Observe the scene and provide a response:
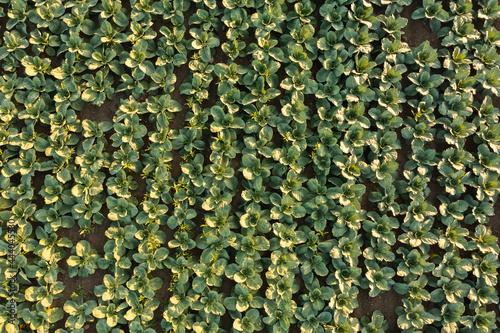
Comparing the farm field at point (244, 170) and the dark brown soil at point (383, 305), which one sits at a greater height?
the farm field at point (244, 170)

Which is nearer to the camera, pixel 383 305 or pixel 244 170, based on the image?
pixel 244 170

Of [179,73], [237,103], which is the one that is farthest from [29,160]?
[237,103]

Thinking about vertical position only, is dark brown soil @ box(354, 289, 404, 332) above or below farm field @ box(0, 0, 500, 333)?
below

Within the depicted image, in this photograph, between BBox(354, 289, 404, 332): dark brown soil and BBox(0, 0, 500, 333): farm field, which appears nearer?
BBox(0, 0, 500, 333): farm field

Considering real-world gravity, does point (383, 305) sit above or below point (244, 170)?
below

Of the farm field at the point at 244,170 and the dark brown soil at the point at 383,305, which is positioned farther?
the dark brown soil at the point at 383,305

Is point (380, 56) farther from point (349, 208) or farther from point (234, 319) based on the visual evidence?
point (234, 319)

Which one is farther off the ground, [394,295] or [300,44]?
[300,44]

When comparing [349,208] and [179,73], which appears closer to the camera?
[349,208]
